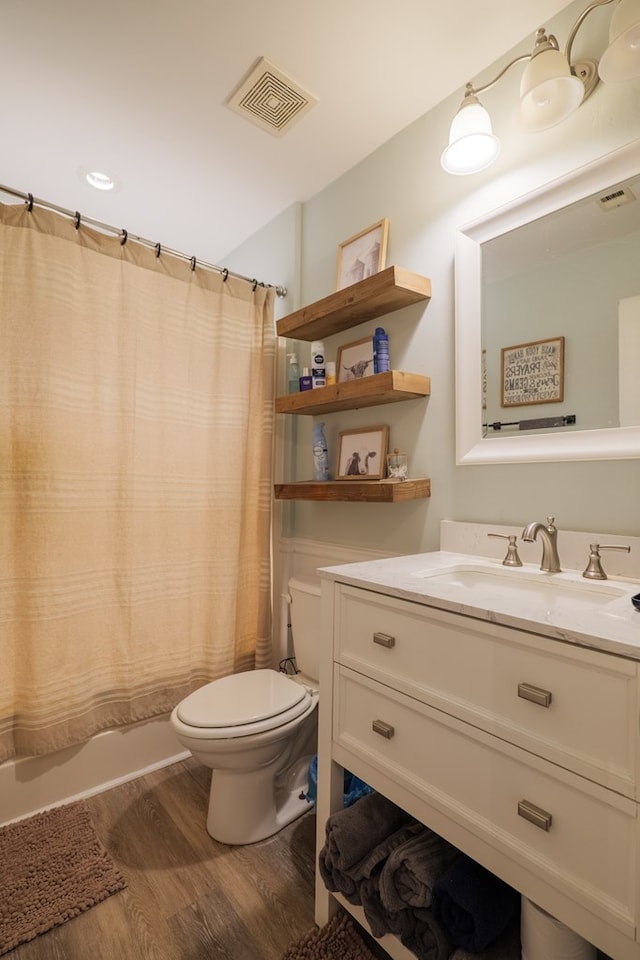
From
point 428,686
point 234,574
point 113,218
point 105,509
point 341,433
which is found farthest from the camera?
point 113,218

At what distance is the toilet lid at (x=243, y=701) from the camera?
1.38m

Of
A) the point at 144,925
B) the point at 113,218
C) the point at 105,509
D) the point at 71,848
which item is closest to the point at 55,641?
the point at 105,509

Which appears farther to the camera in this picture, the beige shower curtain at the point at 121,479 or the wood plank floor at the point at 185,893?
the beige shower curtain at the point at 121,479

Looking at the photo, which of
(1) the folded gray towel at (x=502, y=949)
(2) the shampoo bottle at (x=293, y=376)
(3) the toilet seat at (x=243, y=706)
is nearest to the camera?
(1) the folded gray towel at (x=502, y=949)

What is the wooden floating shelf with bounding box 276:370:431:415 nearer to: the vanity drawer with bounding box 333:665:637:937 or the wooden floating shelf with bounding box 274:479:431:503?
the wooden floating shelf with bounding box 274:479:431:503

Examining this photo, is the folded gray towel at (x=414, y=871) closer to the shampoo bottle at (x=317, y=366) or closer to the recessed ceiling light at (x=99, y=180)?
the shampoo bottle at (x=317, y=366)

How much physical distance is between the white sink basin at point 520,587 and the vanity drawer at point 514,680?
81 mm

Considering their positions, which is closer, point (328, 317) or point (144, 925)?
point (144, 925)

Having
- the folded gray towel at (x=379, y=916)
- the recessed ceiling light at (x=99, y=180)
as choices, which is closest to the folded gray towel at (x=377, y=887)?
the folded gray towel at (x=379, y=916)

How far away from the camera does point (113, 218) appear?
88.7 inches

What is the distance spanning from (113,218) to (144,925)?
2.73m

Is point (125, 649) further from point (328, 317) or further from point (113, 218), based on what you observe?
point (113, 218)

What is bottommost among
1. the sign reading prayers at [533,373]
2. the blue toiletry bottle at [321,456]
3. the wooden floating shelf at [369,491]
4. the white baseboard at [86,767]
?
the white baseboard at [86,767]

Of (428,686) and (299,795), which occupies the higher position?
(428,686)
